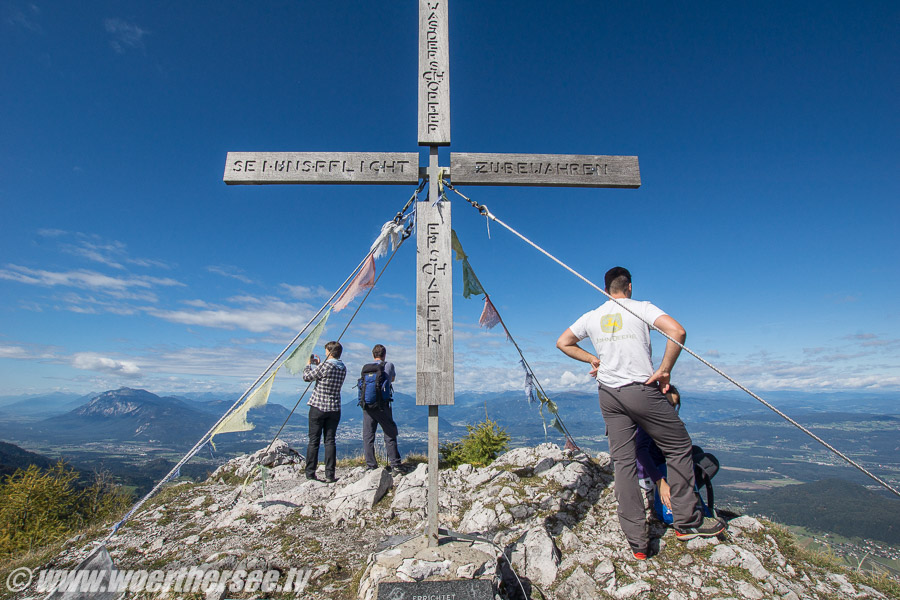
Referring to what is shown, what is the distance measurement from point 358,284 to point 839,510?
65.6 metres

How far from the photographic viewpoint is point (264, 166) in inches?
143

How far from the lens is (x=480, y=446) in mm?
7020

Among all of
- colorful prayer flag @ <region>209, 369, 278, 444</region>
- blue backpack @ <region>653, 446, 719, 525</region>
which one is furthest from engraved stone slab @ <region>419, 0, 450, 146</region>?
blue backpack @ <region>653, 446, 719, 525</region>

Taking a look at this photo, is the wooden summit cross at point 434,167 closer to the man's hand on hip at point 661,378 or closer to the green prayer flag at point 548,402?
the man's hand on hip at point 661,378

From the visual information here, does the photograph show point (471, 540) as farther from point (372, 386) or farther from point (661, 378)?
point (372, 386)

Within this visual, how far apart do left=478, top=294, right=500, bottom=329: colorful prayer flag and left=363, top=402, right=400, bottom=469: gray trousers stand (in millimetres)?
2855

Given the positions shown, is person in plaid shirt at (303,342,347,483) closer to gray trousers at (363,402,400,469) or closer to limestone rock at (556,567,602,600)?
gray trousers at (363,402,400,469)

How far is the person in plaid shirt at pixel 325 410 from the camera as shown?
19.6ft

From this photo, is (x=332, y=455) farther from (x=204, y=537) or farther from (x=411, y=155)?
(x=411, y=155)

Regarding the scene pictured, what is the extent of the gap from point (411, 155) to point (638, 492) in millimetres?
4001

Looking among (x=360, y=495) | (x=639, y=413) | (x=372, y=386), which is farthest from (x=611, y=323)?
(x=372, y=386)

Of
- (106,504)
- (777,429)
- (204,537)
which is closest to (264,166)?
(204,537)

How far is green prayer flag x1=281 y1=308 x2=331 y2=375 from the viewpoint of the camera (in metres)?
3.76

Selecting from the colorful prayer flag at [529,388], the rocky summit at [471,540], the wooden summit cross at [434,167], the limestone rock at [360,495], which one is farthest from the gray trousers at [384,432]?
the wooden summit cross at [434,167]
